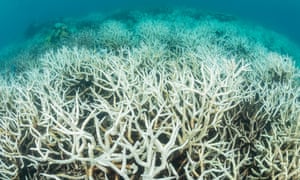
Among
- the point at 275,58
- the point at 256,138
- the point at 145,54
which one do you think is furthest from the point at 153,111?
the point at 275,58

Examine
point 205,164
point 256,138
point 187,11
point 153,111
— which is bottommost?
point 205,164

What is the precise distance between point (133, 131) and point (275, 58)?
4031 mm

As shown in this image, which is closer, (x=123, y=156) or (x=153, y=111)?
(x=123, y=156)

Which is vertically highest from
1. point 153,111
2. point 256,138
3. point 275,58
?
point 275,58

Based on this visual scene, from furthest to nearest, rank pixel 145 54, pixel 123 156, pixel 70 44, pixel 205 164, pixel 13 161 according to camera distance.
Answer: pixel 70 44 → pixel 145 54 → pixel 13 161 → pixel 205 164 → pixel 123 156

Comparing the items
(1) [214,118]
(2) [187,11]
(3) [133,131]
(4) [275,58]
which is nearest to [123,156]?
(3) [133,131]

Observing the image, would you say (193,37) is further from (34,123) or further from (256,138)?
(34,123)

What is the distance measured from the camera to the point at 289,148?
2885 millimetres

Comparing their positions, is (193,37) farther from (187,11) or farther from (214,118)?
(187,11)

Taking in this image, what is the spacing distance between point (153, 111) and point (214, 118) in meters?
0.70

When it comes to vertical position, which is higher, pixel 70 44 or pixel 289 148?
pixel 70 44

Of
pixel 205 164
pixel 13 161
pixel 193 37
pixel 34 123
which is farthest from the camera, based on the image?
pixel 193 37

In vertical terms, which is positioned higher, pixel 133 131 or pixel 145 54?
pixel 145 54

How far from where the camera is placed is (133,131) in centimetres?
271
